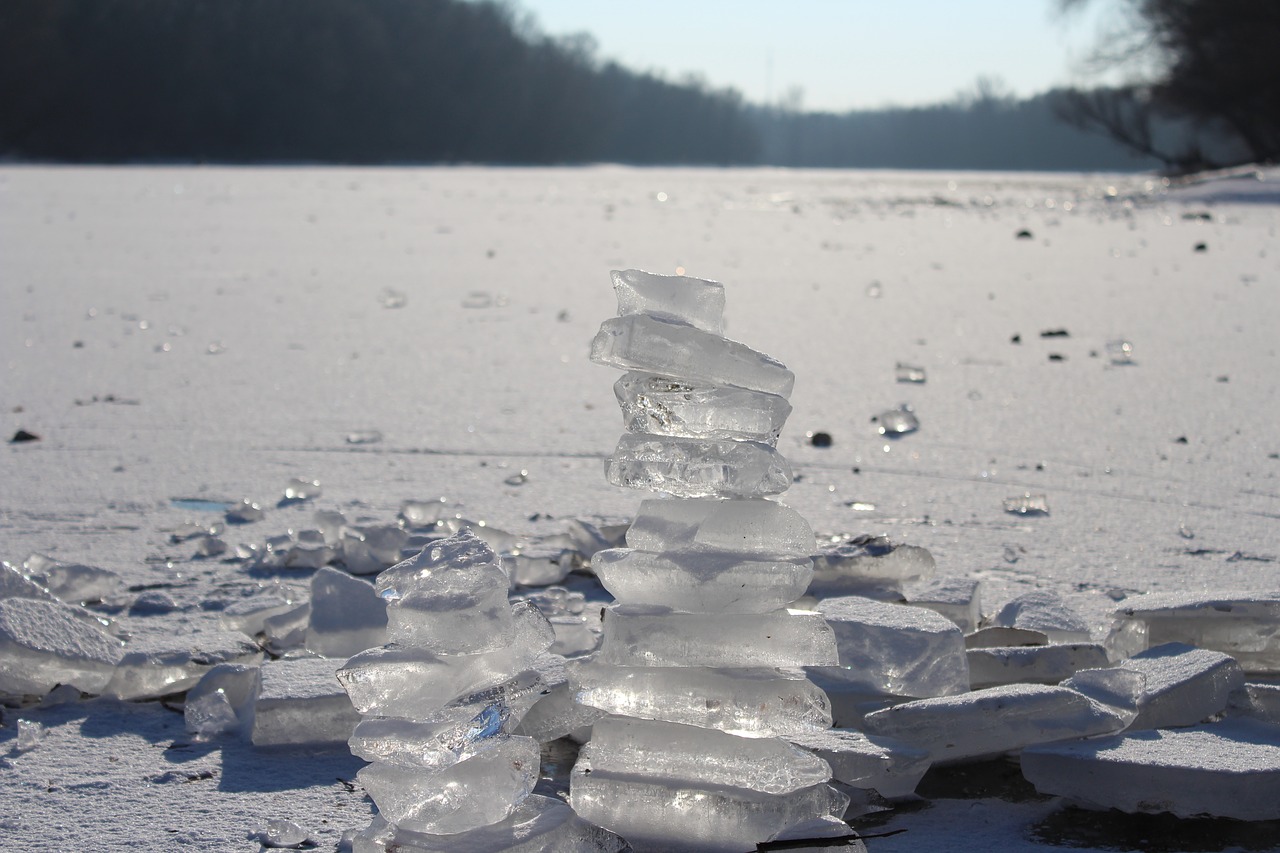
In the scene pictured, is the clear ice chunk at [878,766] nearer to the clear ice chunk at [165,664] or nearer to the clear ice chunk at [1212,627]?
the clear ice chunk at [1212,627]

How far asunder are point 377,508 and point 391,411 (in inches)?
43.7

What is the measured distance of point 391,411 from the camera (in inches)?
150

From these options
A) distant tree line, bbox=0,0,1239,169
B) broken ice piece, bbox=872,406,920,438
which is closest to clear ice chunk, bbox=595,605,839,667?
broken ice piece, bbox=872,406,920,438

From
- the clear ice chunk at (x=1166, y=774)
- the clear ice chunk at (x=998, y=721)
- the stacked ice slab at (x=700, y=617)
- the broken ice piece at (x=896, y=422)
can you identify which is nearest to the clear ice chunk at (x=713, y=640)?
the stacked ice slab at (x=700, y=617)

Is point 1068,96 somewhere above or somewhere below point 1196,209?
above

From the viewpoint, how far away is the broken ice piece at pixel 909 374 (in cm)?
437

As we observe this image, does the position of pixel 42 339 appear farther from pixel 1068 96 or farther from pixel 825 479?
pixel 1068 96

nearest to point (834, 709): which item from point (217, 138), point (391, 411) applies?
point (391, 411)

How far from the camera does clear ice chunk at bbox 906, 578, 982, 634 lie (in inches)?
76.5

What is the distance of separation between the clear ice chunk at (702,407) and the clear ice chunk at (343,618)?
677mm

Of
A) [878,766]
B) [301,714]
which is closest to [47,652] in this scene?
[301,714]

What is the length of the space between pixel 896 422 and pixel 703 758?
2.44m

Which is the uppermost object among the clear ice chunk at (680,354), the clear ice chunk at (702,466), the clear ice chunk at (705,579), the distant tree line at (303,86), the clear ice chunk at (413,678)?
the distant tree line at (303,86)

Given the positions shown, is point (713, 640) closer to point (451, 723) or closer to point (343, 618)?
point (451, 723)
